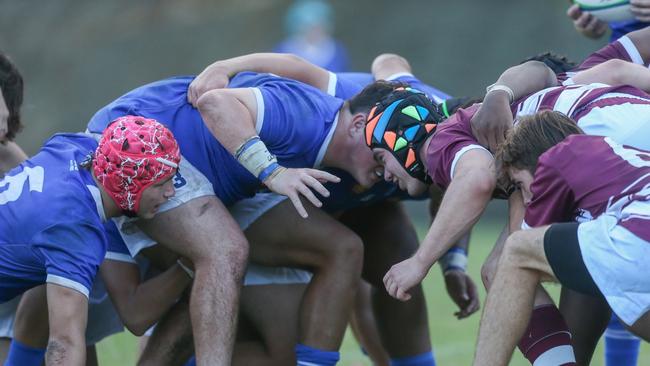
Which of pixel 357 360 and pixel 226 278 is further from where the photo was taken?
pixel 357 360

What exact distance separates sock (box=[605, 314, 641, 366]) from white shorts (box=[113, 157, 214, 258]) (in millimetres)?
2329

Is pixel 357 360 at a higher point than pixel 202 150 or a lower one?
lower

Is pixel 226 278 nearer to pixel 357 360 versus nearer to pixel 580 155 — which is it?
pixel 580 155

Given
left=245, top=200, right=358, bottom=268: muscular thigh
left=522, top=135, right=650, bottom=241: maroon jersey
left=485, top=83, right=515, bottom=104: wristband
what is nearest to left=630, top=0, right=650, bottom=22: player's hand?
left=485, top=83, right=515, bottom=104: wristband

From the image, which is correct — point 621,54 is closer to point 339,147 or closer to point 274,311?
point 339,147

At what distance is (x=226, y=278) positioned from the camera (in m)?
4.73

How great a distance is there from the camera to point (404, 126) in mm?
4781

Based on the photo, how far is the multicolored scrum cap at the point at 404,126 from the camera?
4.75 meters

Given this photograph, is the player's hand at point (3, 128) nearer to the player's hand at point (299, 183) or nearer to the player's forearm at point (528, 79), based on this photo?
the player's hand at point (299, 183)

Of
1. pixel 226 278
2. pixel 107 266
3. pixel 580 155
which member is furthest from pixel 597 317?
pixel 107 266

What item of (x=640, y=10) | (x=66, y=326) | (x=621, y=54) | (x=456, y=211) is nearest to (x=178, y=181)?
(x=66, y=326)

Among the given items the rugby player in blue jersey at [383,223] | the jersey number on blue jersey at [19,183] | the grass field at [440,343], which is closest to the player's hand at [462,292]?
the rugby player in blue jersey at [383,223]

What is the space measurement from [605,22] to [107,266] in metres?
2.95

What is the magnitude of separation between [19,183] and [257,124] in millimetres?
1041
